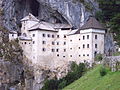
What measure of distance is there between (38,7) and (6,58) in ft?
65.4

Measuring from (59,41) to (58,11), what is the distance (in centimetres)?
747

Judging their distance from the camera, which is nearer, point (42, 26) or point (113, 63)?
point (113, 63)

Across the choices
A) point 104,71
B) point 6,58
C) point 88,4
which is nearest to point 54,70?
point 6,58

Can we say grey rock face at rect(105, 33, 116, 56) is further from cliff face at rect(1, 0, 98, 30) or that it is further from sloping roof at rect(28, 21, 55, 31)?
sloping roof at rect(28, 21, 55, 31)

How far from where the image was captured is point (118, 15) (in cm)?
7000

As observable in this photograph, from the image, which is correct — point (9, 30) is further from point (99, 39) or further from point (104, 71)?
point (104, 71)

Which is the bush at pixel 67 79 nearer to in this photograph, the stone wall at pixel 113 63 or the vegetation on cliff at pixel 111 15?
the vegetation on cliff at pixel 111 15

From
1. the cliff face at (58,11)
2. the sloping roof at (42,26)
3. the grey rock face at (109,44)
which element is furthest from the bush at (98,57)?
the sloping roof at (42,26)

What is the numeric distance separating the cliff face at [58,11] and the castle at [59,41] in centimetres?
223

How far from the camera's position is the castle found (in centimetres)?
7150

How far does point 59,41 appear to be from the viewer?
3017 inches

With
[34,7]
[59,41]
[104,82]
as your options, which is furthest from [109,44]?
[104,82]

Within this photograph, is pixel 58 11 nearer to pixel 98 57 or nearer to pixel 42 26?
pixel 42 26

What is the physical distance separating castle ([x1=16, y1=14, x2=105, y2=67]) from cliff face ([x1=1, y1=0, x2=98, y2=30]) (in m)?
2.23
